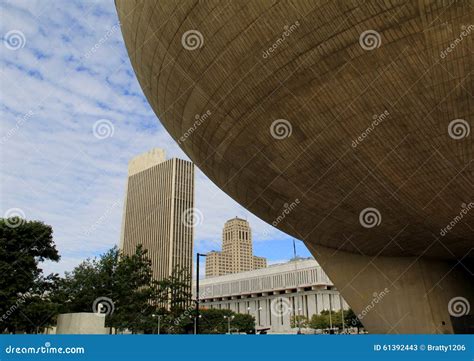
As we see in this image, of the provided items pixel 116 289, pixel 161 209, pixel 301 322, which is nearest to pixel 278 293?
pixel 301 322

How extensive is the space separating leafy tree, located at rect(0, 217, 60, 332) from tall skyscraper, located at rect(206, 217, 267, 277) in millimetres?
119314

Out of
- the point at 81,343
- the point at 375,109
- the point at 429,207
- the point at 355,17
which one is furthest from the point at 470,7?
the point at 81,343

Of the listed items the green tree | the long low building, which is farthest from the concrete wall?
the long low building

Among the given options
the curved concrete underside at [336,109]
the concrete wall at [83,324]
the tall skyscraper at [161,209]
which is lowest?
the concrete wall at [83,324]

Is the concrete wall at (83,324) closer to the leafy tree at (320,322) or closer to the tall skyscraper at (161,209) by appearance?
the leafy tree at (320,322)

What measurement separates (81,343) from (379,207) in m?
10.3

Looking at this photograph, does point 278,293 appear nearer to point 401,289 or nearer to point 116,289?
point 116,289

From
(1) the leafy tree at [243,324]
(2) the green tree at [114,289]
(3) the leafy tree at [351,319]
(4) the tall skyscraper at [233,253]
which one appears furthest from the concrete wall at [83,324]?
(4) the tall skyscraper at [233,253]

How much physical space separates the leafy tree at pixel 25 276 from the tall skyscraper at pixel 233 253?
4697 inches

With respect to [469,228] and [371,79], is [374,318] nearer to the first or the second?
[469,228]

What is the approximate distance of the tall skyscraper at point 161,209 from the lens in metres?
93.6

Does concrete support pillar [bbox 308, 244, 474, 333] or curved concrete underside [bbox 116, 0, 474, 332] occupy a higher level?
curved concrete underside [bbox 116, 0, 474, 332]

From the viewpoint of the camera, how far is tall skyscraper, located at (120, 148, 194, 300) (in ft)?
307

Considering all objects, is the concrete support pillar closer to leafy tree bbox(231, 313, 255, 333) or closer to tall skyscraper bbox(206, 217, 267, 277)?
leafy tree bbox(231, 313, 255, 333)
